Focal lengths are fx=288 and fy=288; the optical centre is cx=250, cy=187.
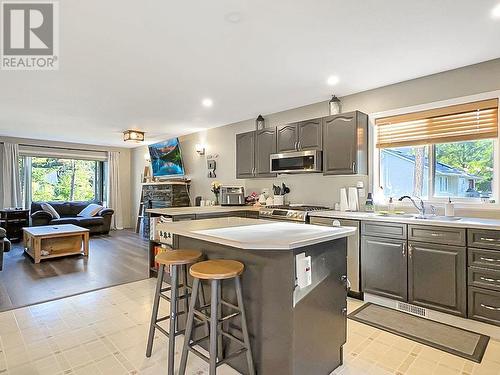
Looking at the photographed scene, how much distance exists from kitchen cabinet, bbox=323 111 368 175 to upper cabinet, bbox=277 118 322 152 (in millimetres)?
111

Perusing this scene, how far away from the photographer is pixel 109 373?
6.49ft

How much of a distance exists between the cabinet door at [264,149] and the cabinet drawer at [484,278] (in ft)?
8.88

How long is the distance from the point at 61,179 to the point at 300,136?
712 centimetres

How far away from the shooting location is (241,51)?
2.67 meters

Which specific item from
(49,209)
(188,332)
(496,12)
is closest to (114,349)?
(188,332)

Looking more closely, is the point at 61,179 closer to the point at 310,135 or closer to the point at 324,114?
the point at 310,135

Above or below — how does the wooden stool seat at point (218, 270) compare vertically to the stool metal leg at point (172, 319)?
above

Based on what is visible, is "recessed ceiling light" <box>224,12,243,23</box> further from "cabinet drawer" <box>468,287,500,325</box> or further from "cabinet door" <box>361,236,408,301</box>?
"cabinet drawer" <box>468,287,500,325</box>

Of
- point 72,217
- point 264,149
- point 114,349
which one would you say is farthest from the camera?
point 72,217

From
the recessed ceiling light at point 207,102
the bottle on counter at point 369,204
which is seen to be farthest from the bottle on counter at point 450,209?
the recessed ceiling light at point 207,102

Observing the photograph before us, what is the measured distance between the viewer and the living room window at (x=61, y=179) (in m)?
7.38

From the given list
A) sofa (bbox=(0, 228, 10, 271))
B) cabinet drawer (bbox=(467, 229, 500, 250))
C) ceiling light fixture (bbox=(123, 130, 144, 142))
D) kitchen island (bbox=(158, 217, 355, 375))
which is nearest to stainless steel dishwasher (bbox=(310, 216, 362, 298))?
cabinet drawer (bbox=(467, 229, 500, 250))

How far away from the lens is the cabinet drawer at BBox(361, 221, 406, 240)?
2.95m

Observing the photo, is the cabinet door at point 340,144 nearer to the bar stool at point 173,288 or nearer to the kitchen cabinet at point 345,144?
the kitchen cabinet at point 345,144
